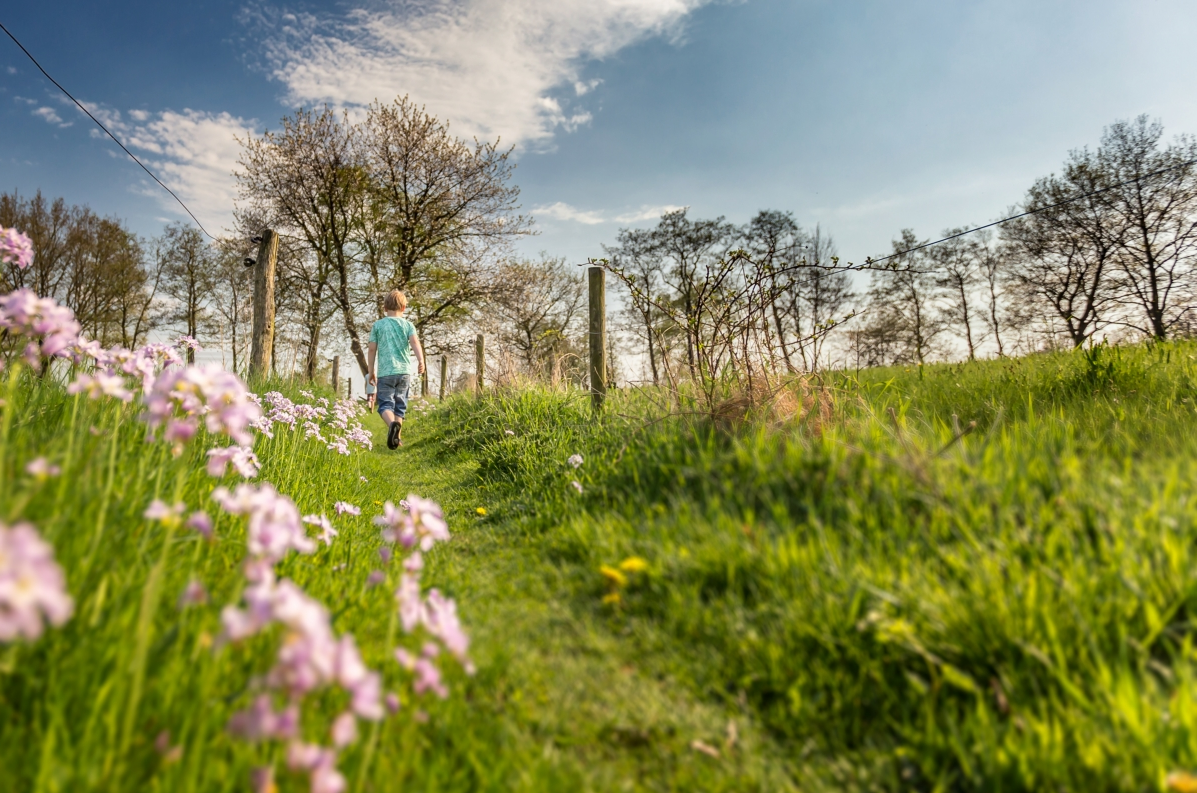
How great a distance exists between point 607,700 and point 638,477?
1.53 metres

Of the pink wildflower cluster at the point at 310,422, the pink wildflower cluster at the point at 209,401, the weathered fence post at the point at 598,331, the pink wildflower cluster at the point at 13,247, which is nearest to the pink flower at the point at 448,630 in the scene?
the pink wildflower cluster at the point at 209,401

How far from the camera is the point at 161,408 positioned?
1.36 m

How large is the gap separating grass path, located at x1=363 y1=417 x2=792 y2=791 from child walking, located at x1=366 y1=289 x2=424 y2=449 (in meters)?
6.11

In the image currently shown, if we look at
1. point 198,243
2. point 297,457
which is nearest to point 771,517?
point 297,457

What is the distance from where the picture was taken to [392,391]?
8.22 metres

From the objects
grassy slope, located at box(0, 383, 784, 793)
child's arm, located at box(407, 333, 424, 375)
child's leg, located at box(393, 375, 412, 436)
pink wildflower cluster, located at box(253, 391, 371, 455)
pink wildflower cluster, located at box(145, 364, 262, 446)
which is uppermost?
child's arm, located at box(407, 333, 424, 375)

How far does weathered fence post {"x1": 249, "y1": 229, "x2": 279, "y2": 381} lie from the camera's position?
912cm

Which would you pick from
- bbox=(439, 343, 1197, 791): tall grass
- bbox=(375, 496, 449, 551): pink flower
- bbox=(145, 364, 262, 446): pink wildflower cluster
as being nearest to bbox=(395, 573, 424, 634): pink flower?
bbox=(375, 496, 449, 551): pink flower

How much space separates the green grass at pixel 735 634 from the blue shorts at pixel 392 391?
509cm

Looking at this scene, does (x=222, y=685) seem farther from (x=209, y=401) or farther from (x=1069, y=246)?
(x=1069, y=246)

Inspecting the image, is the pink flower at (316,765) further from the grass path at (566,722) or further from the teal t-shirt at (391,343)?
the teal t-shirt at (391,343)

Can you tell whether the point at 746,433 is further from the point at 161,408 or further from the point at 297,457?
the point at 297,457

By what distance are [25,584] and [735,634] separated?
1.90 m

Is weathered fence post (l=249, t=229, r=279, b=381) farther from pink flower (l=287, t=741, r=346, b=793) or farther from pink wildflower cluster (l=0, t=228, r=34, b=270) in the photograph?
pink flower (l=287, t=741, r=346, b=793)
